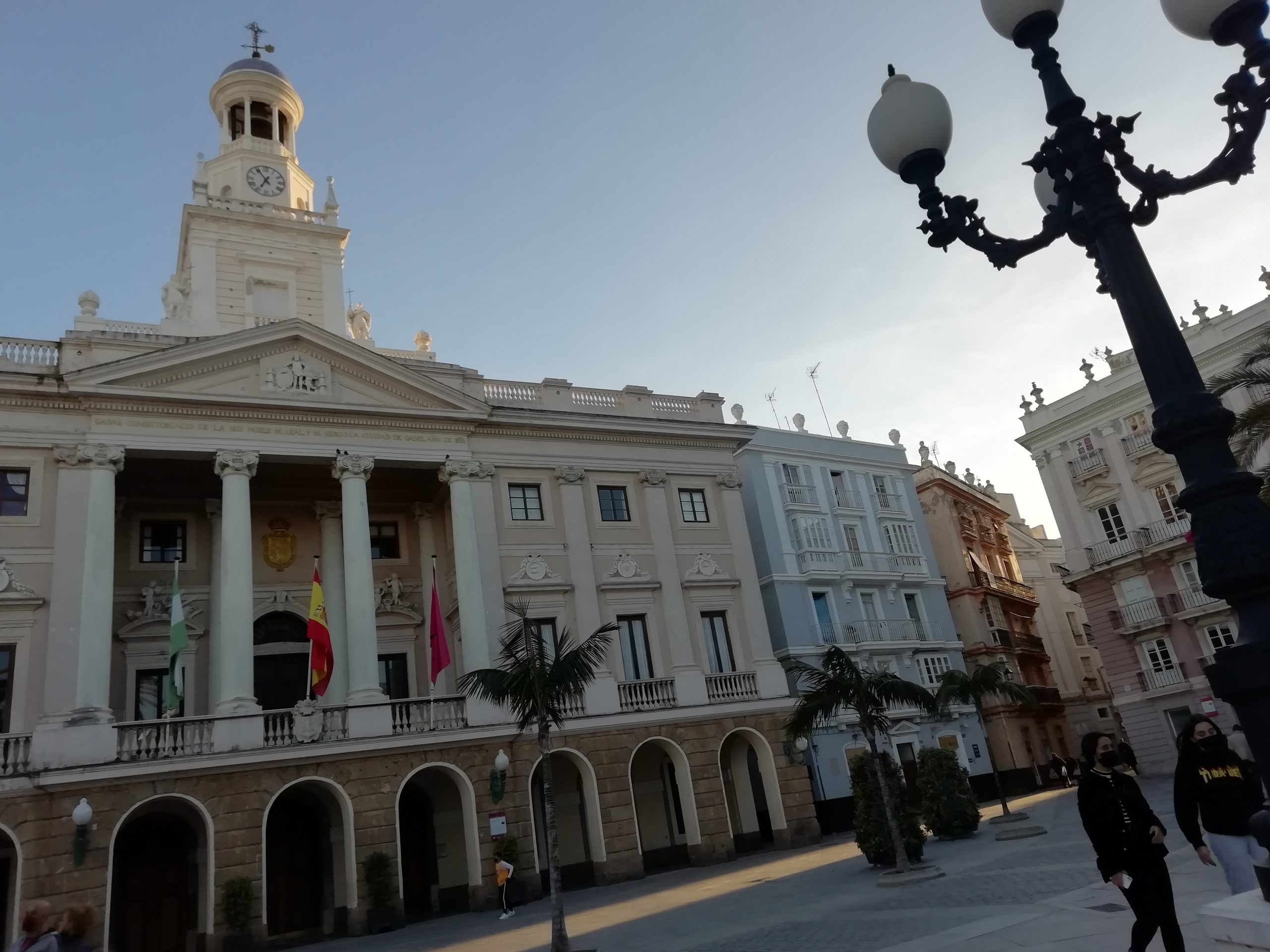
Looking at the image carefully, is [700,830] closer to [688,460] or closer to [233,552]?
[688,460]

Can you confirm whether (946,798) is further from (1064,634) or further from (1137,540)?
(1064,634)

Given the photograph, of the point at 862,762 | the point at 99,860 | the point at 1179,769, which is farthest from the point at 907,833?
the point at 99,860

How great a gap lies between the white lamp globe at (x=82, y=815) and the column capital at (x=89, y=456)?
819 cm

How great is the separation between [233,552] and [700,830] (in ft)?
49.1

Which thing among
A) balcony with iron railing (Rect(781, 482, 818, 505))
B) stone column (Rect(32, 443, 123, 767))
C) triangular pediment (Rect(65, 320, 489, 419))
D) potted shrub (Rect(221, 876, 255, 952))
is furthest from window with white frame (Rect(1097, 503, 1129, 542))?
stone column (Rect(32, 443, 123, 767))

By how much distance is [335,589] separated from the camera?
2733 centimetres

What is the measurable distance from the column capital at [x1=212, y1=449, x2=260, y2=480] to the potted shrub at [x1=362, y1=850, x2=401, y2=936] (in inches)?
408

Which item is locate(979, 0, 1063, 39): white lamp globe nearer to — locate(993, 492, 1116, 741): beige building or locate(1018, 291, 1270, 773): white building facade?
locate(1018, 291, 1270, 773): white building facade

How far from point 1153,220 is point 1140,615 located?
126 ft

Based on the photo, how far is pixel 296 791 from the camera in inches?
951

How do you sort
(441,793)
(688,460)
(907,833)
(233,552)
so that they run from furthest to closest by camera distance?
(688,460)
(441,793)
(233,552)
(907,833)

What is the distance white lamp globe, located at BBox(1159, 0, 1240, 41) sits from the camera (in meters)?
5.87

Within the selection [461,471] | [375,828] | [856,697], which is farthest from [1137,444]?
[375,828]

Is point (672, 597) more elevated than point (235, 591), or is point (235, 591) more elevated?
point (235, 591)
